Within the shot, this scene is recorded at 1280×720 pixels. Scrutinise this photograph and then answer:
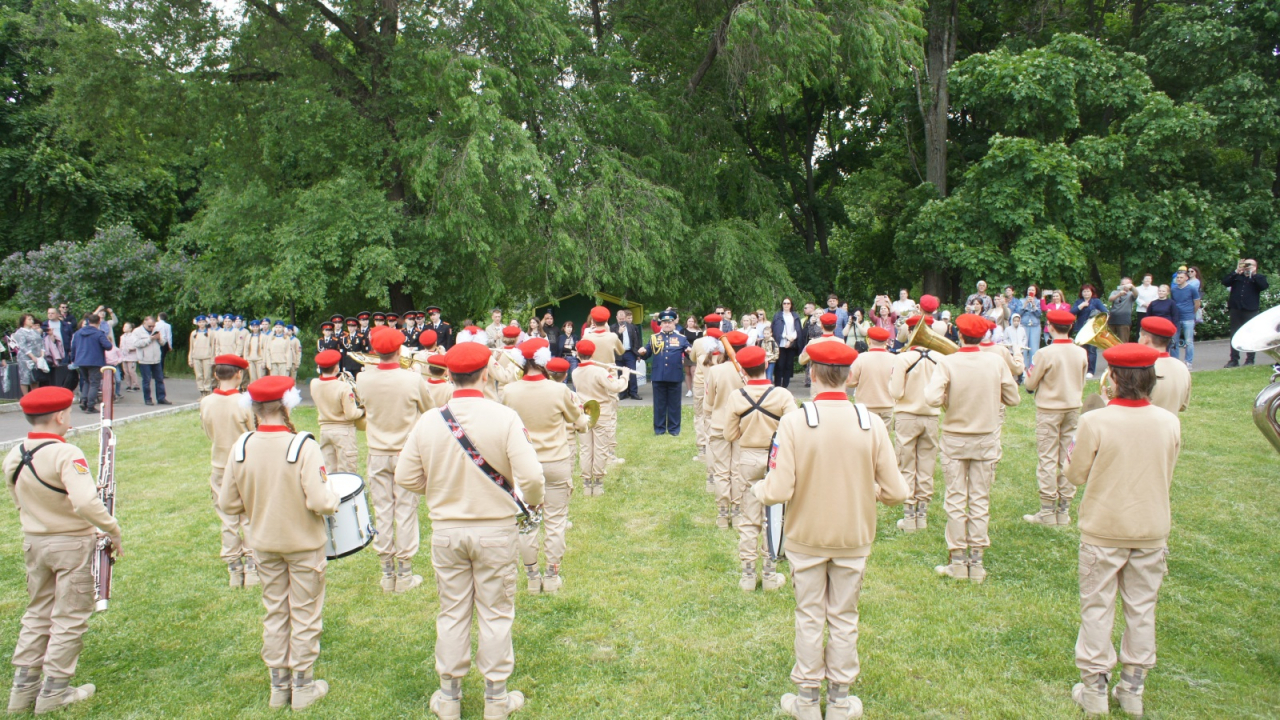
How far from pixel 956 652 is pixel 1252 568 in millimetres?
3398

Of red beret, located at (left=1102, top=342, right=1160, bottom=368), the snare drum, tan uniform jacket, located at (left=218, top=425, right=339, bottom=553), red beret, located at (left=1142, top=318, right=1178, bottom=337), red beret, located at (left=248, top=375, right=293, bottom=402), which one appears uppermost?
red beret, located at (left=1142, top=318, right=1178, bottom=337)

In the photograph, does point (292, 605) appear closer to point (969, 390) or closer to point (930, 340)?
point (969, 390)

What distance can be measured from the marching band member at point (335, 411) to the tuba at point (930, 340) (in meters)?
5.30

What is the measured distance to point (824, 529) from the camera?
4453 millimetres

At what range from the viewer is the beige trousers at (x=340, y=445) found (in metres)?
7.64

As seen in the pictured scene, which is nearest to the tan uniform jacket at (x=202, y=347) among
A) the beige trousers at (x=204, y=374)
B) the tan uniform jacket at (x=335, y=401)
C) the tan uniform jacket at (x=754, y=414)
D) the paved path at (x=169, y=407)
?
the beige trousers at (x=204, y=374)

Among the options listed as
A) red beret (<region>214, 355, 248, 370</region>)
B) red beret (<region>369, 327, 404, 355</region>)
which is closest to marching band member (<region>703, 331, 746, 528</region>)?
red beret (<region>369, 327, 404, 355</region>)

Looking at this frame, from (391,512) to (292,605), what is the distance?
218 cm

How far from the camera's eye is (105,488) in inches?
230

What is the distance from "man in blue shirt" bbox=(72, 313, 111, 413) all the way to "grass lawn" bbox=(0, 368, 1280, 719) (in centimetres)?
806

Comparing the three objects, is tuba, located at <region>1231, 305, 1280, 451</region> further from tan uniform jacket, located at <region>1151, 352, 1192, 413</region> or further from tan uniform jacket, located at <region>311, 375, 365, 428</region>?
tan uniform jacket, located at <region>311, 375, 365, 428</region>

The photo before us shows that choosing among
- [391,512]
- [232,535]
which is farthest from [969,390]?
[232,535]

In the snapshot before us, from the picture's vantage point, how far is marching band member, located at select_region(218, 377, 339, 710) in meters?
4.75

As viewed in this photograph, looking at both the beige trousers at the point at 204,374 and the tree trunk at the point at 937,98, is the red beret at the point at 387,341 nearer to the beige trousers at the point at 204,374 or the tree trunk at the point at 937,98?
the beige trousers at the point at 204,374
